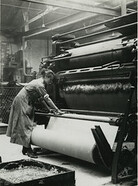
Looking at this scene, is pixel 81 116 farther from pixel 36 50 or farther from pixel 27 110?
pixel 36 50

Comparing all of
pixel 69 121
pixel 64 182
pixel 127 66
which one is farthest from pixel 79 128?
pixel 64 182

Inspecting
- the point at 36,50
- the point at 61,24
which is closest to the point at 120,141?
the point at 61,24

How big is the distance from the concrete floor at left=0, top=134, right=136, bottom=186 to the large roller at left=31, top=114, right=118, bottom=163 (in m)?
0.20

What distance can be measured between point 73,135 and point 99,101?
2.14 ft

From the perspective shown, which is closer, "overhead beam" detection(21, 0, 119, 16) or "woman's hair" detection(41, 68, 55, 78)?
"woman's hair" detection(41, 68, 55, 78)

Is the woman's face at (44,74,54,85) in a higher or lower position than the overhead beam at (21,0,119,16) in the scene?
lower

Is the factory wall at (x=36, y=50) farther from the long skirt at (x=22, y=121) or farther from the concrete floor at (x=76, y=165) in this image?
the long skirt at (x=22, y=121)

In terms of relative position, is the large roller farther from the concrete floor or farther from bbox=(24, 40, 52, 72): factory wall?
bbox=(24, 40, 52, 72): factory wall

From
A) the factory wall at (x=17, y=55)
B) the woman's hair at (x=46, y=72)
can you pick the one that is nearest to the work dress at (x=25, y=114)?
the woman's hair at (x=46, y=72)

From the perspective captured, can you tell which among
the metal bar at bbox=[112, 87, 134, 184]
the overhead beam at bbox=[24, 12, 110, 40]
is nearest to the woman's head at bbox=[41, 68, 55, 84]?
the metal bar at bbox=[112, 87, 134, 184]

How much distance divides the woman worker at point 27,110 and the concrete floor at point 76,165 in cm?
24

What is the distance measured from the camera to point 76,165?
4.00m

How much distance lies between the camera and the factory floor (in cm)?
328

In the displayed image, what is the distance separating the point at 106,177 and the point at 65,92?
5.83 ft
